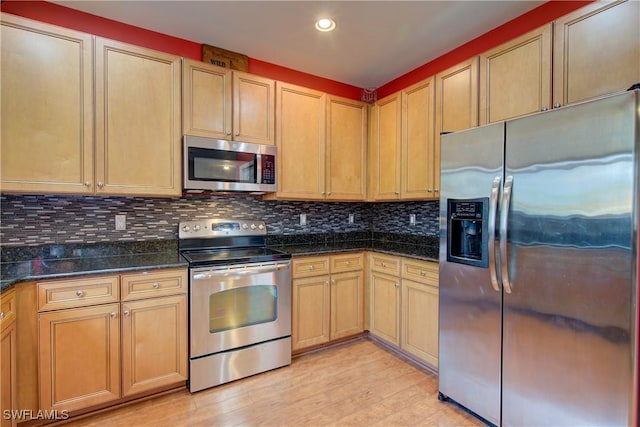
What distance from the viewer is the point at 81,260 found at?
7.07ft

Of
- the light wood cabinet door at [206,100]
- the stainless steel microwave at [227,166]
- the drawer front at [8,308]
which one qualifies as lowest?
the drawer front at [8,308]

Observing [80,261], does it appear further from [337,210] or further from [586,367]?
[586,367]

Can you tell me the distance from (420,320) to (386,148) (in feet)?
5.31

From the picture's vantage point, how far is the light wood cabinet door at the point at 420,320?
93.4 inches

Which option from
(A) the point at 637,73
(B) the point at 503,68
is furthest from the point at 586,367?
(B) the point at 503,68

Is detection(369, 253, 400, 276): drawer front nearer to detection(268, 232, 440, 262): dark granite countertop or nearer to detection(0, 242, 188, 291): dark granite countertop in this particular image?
detection(268, 232, 440, 262): dark granite countertop

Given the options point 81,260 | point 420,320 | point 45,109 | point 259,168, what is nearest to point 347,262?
point 420,320

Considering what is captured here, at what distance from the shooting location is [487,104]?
219 centimetres

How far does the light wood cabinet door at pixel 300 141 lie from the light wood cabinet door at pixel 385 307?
97cm

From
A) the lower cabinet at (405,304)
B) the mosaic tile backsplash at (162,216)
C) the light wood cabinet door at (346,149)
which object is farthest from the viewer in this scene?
the light wood cabinet door at (346,149)

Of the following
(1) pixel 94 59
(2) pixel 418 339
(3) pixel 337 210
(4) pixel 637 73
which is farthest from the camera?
(3) pixel 337 210

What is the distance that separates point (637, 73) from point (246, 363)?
295cm

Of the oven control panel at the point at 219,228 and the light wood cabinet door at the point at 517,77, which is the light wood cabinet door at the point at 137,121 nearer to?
the oven control panel at the point at 219,228

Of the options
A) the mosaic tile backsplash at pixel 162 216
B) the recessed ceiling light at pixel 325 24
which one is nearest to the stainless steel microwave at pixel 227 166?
the mosaic tile backsplash at pixel 162 216
